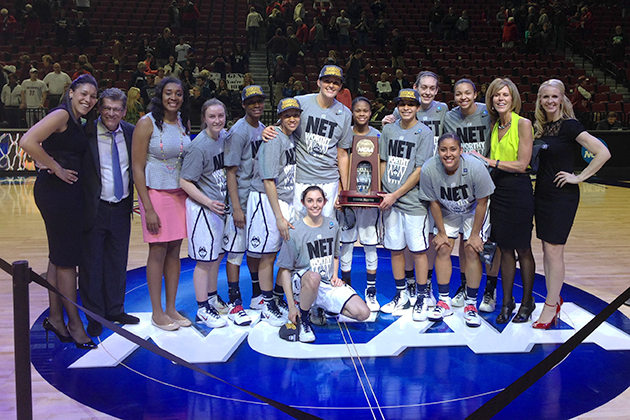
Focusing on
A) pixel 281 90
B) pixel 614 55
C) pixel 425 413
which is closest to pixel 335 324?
pixel 425 413

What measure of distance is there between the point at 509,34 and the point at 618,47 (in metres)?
2.89

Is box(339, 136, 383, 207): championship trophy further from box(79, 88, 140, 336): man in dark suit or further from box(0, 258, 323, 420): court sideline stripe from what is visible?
box(0, 258, 323, 420): court sideline stripe

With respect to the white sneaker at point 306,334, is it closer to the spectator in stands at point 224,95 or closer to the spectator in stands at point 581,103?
the spectator in stands at point 224,95

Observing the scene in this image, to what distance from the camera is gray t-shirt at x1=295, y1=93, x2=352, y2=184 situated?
4.10 meters

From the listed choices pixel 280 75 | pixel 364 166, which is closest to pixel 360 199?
pixel 364 166

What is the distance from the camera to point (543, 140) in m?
3.88

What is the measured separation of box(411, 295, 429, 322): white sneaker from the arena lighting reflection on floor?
53 millimetres

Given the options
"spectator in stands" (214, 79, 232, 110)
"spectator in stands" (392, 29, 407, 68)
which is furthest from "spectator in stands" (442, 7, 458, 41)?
"spectator in stands" (214, 79, 232, 110)

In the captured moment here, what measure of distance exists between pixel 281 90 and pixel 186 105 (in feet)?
26.0

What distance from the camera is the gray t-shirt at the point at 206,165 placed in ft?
12.5

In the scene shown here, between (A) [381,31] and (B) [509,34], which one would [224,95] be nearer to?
(A) [381,31]

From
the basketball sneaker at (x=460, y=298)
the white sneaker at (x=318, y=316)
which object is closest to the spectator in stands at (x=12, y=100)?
the white sneaker at (x=318, y=316)

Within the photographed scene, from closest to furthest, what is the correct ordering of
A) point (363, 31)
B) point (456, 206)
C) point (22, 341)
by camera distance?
point (22, 341) < point (456, 206) < point (363, 31)

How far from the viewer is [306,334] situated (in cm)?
375
